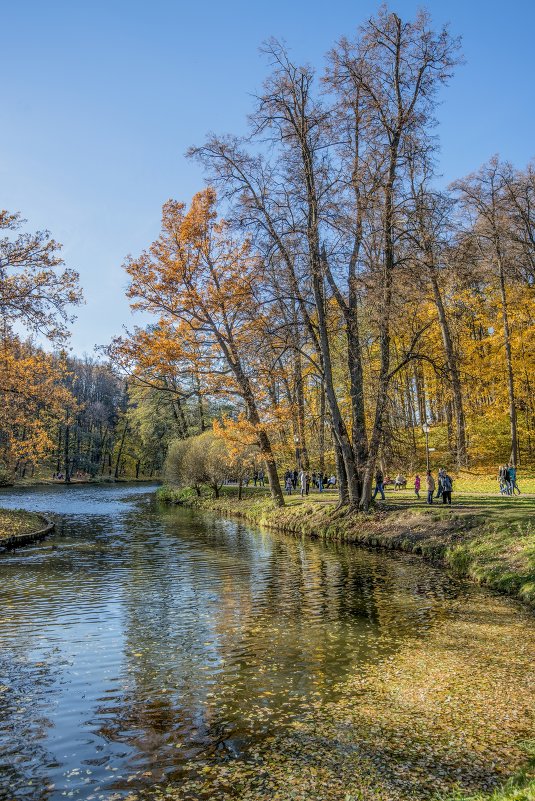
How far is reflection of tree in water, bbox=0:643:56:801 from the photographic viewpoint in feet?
16.8

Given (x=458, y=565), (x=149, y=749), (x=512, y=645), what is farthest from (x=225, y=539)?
(x=149, y=749)

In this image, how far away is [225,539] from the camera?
2270 centimetres

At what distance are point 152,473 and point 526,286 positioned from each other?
68.2m

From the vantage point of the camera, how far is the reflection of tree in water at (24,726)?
5105 mm

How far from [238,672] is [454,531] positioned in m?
11.0

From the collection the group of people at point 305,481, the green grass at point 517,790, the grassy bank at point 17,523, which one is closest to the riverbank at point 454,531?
the group of people at point 305,481

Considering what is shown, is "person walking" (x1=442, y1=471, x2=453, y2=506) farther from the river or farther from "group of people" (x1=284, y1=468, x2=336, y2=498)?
"group of people" (x1=284, y1=468, x2=336, y2=498)

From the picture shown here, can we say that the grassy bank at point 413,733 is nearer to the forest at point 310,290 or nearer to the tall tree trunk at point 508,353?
the forest at point 310,290

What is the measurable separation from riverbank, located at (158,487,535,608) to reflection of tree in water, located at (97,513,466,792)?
3.51 feet

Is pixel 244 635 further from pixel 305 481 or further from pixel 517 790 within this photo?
pixel 305 481

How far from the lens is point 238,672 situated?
7875 mm

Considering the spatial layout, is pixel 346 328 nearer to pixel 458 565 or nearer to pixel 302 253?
pixel 302 253

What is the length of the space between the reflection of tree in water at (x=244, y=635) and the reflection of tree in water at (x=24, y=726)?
2.45ft

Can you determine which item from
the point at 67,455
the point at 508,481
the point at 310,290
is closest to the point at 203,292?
the point at 310,290
